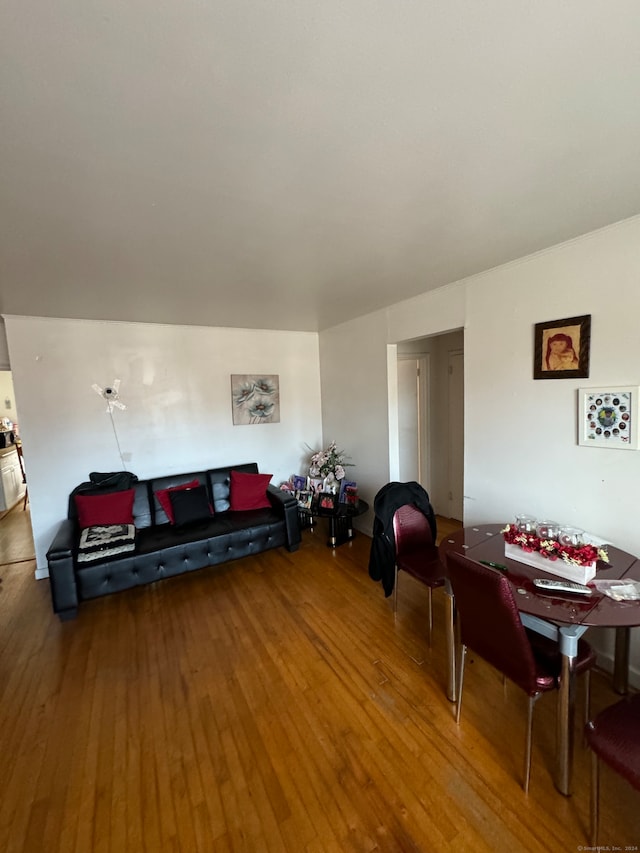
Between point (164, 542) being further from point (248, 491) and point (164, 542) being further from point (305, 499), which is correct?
point (305, 499)

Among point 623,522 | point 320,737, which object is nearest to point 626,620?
point 623,522

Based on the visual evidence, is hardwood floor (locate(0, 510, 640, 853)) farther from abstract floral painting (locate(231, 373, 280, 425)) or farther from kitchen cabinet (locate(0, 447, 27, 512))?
kitchen cabinet (locate(0, 447, 27, 512))

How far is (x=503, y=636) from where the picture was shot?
1.43 m

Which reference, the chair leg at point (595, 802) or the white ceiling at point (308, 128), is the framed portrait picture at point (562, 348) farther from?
the chair leg at point (595, 802)

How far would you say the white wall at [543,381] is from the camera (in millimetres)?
1850

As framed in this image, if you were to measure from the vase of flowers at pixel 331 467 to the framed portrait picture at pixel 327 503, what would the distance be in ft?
0.20

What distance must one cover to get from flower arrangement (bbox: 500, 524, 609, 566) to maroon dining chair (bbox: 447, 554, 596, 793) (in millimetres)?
355

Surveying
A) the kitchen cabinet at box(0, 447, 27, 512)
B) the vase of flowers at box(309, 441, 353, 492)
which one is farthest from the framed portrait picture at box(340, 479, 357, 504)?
the kitchen cabinet at box(0, 447, 27, 512)

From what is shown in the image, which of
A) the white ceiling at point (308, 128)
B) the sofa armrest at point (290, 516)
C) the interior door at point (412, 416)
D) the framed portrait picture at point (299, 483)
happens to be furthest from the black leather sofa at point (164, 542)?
→ the white ceiling at point (308, 128)

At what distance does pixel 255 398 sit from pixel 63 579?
2.45 metres

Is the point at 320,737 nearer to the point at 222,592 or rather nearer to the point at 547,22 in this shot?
the point at 222,592

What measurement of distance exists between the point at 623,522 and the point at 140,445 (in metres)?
3.96

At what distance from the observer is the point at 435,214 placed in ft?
5.37

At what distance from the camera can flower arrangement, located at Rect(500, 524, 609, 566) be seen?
1591 millimetres
